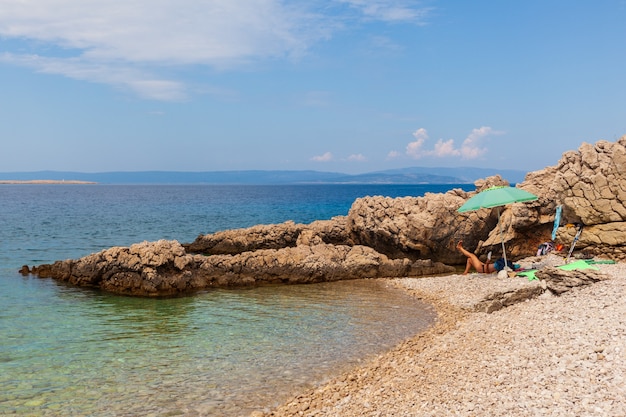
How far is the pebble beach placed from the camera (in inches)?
279

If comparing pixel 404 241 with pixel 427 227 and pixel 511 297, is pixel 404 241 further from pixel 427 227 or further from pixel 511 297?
pixel 511 297

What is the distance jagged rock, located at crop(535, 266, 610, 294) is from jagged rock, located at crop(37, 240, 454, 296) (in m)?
9.85

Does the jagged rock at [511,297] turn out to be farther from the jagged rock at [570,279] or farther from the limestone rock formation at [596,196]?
the limestone rock formation at [596,196]

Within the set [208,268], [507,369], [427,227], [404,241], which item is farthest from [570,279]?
[208,268]

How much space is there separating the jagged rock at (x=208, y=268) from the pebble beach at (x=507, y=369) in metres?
9.58

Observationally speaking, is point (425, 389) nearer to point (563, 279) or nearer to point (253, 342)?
point (253, 342)

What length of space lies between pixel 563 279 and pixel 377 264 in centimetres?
1033

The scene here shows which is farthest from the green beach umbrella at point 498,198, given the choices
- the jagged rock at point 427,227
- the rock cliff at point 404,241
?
the jagged rock at point 427,227

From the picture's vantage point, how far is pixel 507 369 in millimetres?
8484

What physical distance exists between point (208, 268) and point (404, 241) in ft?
35.3

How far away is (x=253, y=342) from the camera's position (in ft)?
43.4

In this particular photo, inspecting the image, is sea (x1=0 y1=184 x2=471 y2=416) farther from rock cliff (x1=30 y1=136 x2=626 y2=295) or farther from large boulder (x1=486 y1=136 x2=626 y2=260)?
large boulder (x1=486 y1=136 x2=626 y2=260)

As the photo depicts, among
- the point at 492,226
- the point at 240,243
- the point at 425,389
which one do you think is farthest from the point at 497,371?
the point at 240,243

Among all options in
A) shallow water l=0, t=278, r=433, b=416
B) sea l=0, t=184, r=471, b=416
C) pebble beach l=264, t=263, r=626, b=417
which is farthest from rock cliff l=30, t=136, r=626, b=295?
pebble beach l=264, t=263, r=626, b=417
